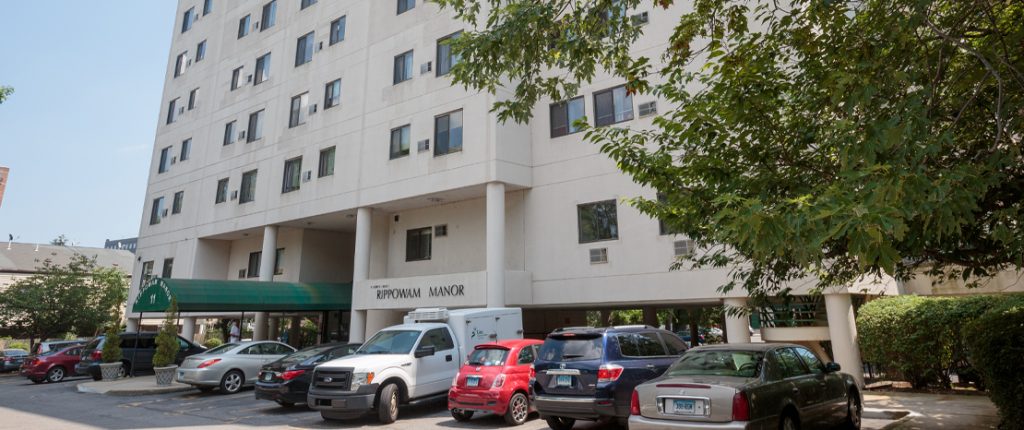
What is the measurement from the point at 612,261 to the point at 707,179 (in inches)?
374

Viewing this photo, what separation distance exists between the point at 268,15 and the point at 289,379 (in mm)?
21675

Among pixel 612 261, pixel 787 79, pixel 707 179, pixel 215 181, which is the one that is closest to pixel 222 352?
pixel 612 261

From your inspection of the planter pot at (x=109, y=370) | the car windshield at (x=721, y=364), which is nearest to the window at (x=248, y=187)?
the planter pot at (x=109, y=370)

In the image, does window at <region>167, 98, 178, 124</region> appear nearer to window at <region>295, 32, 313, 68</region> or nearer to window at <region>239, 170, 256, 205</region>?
window at <region>239, 170, 256, 205</region>

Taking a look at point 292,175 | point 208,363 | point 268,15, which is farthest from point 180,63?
point 208,363

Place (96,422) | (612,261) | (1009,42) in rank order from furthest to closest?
1. (612,261)
2. (96,422)
3. (1009,42)

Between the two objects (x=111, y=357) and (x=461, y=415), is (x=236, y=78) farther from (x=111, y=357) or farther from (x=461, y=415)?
(x=461, y=415)

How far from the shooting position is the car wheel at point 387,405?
36.4 ft

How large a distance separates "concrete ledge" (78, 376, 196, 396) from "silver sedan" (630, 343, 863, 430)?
15626 mm

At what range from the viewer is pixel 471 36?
7.89 metres

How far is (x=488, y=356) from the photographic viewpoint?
11.0m

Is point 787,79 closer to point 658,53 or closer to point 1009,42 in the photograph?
point 1009,42

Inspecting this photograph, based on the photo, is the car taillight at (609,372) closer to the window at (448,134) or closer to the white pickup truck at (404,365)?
the white pickup truck at (404,365)

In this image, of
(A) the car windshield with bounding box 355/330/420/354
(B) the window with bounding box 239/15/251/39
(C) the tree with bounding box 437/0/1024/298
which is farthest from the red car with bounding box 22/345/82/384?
(C) the tree with bounding box 437/0/1024/298
